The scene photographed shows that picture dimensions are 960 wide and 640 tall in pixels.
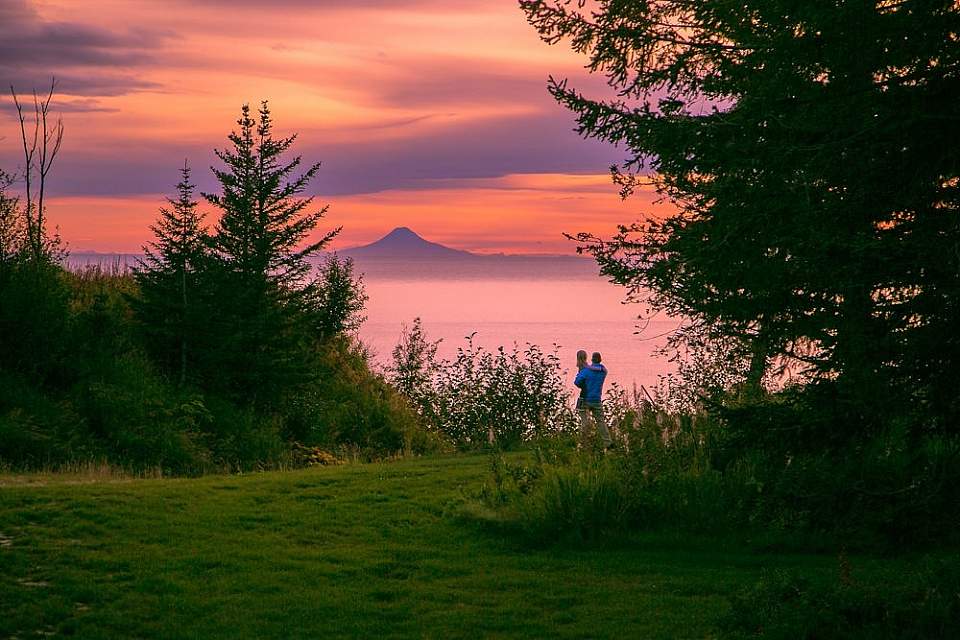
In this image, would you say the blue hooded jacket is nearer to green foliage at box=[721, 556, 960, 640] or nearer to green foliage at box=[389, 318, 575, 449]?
green foliage at box=[389, 318, 575, 449]

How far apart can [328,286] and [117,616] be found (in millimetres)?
19527

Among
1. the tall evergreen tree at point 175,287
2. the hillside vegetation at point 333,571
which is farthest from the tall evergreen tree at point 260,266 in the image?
the hillside vegetation at point 333,571

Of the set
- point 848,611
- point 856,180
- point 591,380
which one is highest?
point 856,180

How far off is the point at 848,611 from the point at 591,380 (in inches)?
442

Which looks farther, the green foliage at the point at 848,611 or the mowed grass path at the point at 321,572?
the mowed grass path at the point at 321,572

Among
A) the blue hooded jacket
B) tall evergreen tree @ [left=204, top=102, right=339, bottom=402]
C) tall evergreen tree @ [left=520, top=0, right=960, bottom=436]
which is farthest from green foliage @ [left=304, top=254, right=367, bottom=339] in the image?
tall evergreen tree @ [left=520, top=0, right=960, bottom=436]

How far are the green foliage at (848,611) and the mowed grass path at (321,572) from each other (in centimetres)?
50

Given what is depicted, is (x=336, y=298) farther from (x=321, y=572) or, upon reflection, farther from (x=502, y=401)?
(x=321, y=572)

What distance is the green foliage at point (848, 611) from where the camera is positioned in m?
6.15

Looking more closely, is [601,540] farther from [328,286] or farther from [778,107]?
[328,286]

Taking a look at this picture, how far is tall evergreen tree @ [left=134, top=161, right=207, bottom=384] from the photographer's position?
2189cm

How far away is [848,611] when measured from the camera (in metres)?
6.35

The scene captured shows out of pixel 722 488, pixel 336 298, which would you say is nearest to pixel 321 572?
pixel 722 488

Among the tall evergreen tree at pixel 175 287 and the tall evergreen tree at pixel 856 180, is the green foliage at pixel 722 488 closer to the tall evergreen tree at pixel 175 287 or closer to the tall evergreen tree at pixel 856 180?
the tall evergreen tree at pixel 856 180
